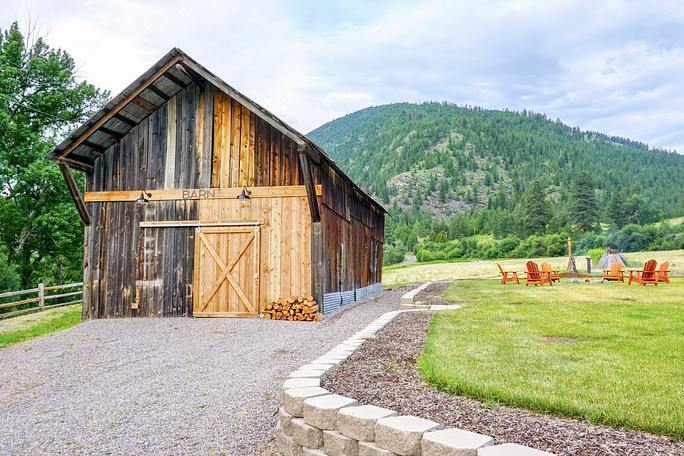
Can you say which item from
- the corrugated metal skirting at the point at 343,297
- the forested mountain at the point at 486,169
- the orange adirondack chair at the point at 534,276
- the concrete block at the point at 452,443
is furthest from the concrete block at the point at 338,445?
the forested mountain at the point at 486,169

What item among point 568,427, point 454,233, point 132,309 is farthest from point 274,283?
point 454,233

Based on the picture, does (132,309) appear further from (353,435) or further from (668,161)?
(668,161)

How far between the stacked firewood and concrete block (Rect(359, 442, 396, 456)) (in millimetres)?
7737

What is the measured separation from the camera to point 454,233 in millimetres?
95562

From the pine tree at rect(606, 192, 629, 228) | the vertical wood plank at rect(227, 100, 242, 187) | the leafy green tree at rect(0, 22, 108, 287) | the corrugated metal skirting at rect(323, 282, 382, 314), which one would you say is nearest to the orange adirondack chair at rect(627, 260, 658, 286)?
the corrugated metal skirting at rect(323, 282, 382, 314)

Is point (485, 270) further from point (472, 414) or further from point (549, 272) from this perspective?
point (472, 414)

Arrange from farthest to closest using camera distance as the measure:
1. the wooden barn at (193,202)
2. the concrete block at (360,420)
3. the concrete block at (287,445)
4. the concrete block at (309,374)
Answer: the wooden barn at (193,202) → the concrete block at (309,374) → the concrete block at (287,445) → the concrete block at (360,420)

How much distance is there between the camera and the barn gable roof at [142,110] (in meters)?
11.4

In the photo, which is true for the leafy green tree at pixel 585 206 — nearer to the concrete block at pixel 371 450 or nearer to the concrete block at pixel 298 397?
the concrete block at pixel 298 397

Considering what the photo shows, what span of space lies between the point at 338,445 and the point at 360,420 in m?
0.32

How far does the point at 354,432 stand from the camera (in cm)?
353

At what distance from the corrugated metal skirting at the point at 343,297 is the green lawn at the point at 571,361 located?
3337mm

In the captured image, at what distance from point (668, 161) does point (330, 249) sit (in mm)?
163766

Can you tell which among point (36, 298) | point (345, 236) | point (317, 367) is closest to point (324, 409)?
point (317, 367)
